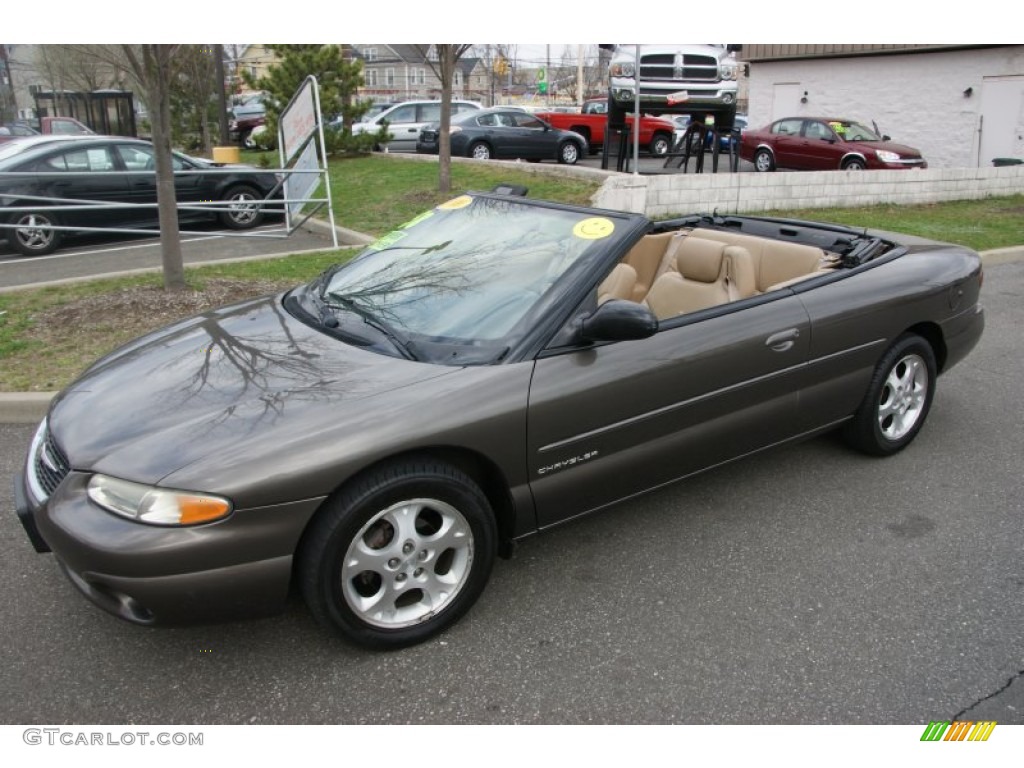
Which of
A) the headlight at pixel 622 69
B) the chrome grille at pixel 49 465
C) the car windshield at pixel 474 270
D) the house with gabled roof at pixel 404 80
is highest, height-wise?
the house with gabled roof at pixel 404 80

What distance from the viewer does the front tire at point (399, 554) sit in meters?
2.49

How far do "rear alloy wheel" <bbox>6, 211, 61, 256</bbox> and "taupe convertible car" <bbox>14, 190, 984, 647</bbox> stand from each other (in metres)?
7.26

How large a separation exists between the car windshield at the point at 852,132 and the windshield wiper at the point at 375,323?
53.8ft

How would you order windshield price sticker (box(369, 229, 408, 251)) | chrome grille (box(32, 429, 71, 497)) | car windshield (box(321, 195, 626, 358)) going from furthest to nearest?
1. windshield price sticker (box(369, 229, 408, 251))
2. car windshield (box(321, 195, 626, 358))
3. chrome grille (box(32, 429, 71, 497))

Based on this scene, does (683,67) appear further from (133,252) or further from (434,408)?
(434,408)

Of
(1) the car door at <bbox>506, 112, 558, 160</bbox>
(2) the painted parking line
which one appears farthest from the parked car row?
(1) the car door at <bbox>506, 112, 558, 160</bbox>

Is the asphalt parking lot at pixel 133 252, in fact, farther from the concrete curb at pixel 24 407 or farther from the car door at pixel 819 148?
the car door at pixel 819 148

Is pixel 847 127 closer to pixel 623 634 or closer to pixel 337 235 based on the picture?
pixel 337 235

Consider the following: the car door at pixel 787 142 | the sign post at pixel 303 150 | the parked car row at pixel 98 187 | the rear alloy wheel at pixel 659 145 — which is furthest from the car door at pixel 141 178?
the rear alloy wheel at pixel 659 145

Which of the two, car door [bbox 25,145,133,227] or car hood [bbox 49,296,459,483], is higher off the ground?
car door [bbox 25,145,133,227]

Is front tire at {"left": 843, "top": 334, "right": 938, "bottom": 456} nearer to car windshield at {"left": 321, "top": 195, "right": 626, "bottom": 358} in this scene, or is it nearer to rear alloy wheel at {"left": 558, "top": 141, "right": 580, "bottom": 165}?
car windshield at {"left": 321, "top": 195, "right": 626, "bottom": 358}

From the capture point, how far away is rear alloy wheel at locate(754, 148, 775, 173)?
18750 millimetres

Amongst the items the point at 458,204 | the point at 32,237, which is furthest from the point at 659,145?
the point at 458,204

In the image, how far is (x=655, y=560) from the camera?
3281 mm
